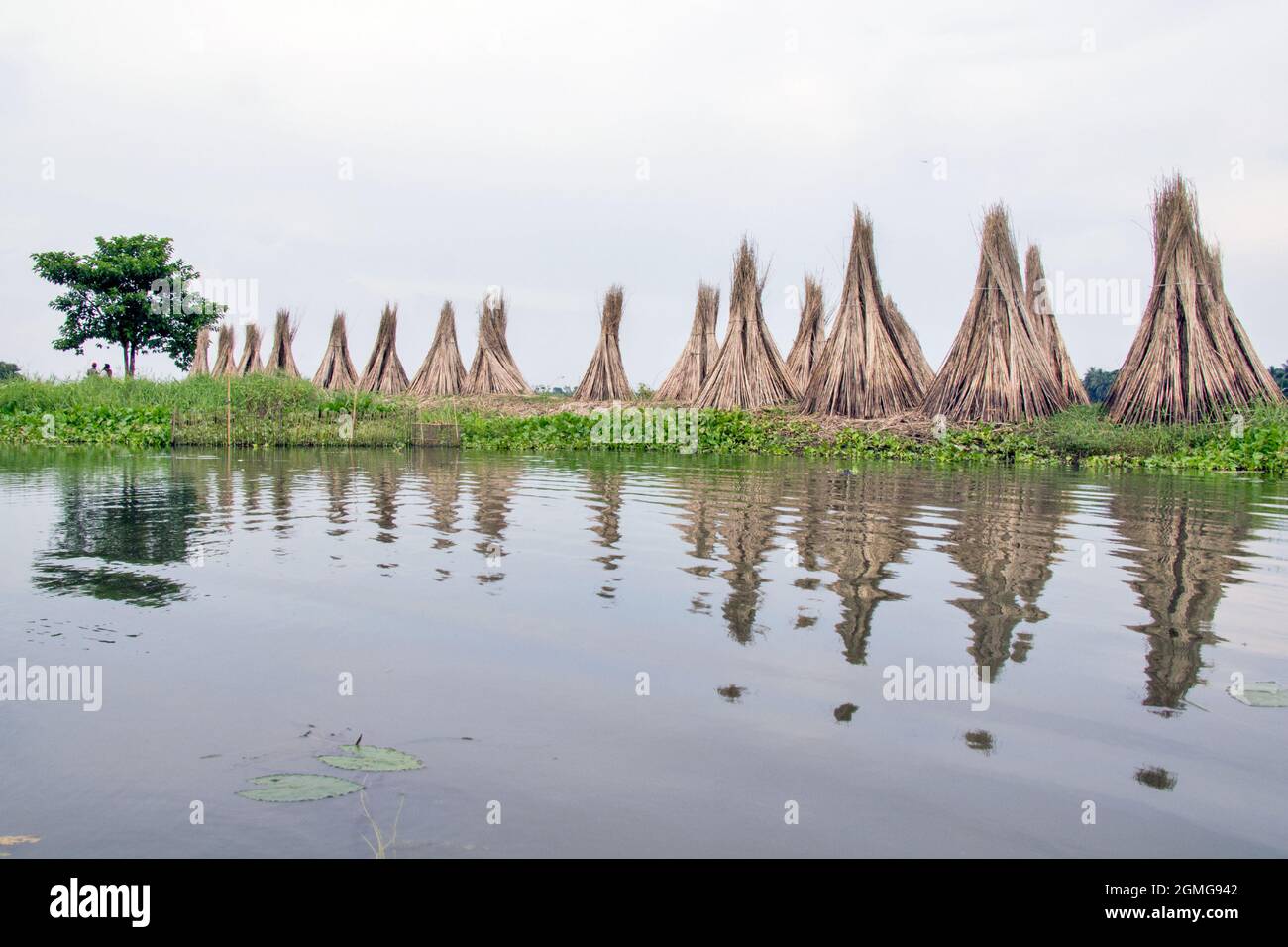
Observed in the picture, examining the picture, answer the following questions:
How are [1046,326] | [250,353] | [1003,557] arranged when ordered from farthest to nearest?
[250,353], [1046,326], [1003,557]

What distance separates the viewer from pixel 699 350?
23516 millimetres

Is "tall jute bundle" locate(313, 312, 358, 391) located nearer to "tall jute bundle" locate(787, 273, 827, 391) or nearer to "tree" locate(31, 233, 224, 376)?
"tree" locate(31, 233, 224, 376)

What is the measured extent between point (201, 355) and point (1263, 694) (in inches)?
1506

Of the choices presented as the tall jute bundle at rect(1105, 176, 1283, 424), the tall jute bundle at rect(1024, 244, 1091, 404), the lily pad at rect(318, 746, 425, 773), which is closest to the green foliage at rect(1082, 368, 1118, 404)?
the tall jute bundle at rect(1024, 244, 1091, 404)

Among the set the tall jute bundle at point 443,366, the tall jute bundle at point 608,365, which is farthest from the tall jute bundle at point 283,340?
the tall jute bundle at point 608,365

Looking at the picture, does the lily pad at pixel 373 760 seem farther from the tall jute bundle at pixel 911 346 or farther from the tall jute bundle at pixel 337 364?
the tall jute bundle at pixel 337 364

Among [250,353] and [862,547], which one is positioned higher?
[250,353]

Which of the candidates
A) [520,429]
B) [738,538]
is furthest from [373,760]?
[520,429]

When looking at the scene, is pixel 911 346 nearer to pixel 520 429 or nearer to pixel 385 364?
pixel 520 429

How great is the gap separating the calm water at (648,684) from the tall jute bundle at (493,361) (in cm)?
2019

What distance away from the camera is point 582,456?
16.7 metres
